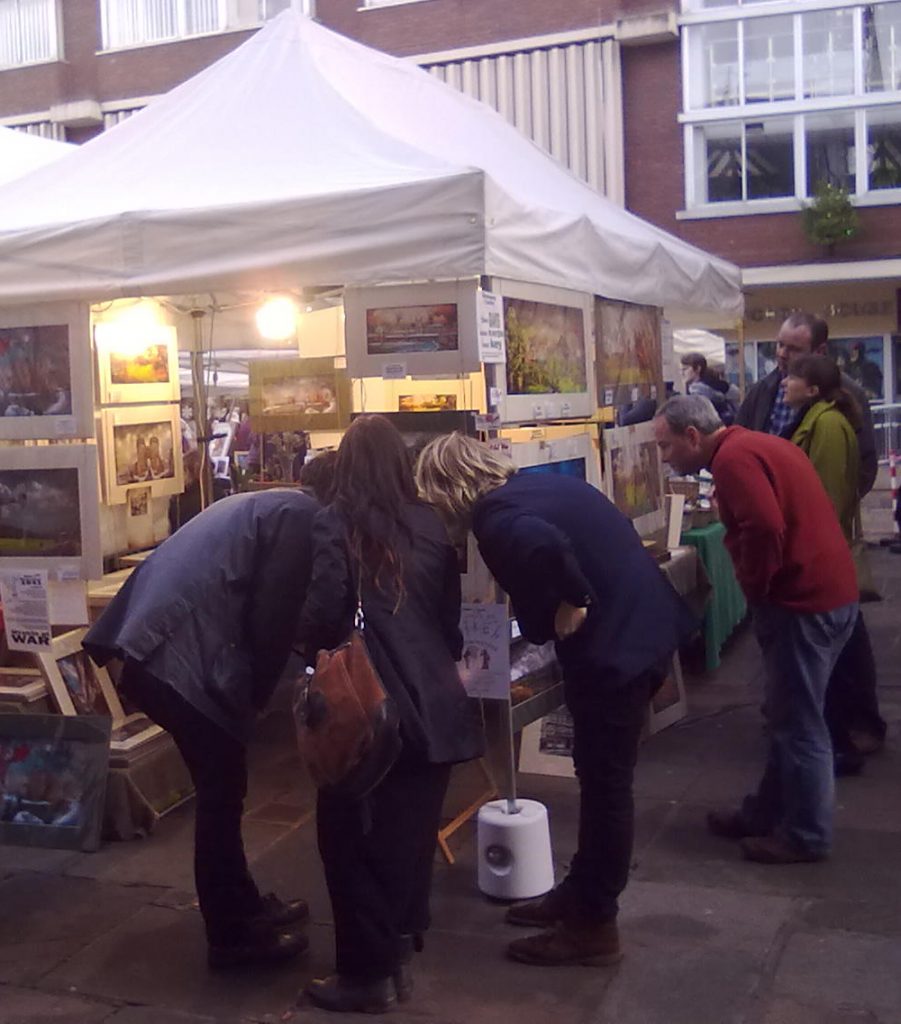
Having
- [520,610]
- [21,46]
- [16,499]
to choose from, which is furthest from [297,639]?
[21,46]

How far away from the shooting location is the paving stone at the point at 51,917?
13.2 ft

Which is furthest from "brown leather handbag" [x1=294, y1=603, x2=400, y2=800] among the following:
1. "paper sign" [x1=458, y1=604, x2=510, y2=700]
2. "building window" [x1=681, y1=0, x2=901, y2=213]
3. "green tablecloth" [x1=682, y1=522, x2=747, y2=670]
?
"building window" [x1=681, y1=0, x2=901, y2=213]

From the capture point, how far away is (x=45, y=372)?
5.14 m

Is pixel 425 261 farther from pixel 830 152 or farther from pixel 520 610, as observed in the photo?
pixel 830 152

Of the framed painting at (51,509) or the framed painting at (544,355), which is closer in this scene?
the framed painting at (544,355)

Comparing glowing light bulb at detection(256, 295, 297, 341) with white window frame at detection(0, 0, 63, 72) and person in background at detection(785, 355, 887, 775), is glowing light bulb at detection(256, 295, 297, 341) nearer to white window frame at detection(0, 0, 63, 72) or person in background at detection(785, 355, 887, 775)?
person in background at detection(785, 355, 887, 775)

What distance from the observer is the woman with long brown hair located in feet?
11.1

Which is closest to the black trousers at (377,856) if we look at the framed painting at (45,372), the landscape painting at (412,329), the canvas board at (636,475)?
the landscape painting at (412,329)

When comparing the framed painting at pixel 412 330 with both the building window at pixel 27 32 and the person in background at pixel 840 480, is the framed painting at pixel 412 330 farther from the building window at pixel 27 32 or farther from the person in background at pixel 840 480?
the building window at pixel 27 32

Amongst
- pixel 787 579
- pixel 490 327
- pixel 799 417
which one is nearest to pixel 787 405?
pixel 799 417

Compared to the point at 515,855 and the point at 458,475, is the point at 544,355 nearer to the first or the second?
the point at 458,475

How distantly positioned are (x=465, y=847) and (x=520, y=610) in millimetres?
1605

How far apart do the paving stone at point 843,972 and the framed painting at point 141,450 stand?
11.6 feet

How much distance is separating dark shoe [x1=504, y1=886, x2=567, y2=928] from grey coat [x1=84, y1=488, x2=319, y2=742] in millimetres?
1111
